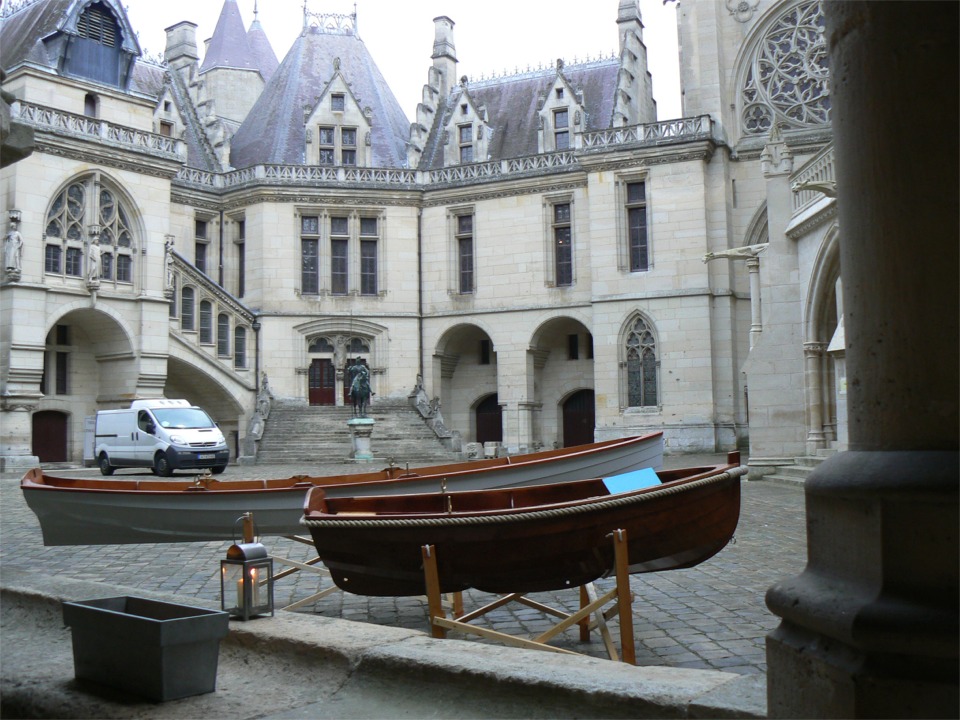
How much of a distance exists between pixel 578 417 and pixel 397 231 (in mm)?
9022

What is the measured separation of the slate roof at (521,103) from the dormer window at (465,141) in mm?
696

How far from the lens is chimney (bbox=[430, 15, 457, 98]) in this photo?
36.8m

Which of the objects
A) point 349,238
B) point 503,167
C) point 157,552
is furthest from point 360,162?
point 157,552

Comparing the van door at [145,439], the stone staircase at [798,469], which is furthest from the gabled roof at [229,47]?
the stone staircase at [798,469]

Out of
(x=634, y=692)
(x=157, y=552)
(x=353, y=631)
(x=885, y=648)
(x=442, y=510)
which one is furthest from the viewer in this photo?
(x=157, y=552)

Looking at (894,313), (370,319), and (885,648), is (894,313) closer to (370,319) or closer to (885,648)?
(885,648)

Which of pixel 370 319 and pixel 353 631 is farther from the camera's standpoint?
pixel 370 319

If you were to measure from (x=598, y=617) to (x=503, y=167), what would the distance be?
28.5m

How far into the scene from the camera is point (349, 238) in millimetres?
33219

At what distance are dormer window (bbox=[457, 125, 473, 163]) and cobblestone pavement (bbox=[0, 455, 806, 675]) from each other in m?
24.3

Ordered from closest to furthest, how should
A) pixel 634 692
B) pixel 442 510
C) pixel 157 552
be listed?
pixel 634 692, pixel 442 510, pixel 157 552

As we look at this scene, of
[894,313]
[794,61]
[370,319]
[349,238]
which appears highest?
[794,61]

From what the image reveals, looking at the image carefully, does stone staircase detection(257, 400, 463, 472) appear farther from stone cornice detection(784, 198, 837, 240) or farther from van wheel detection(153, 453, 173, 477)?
stone cornice detection(784, 198, 837, 240)

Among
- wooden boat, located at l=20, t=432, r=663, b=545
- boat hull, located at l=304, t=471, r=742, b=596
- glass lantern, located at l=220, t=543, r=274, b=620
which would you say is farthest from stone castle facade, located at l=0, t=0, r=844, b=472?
boat hull, located at l=304, t=471, r=742, b=596
